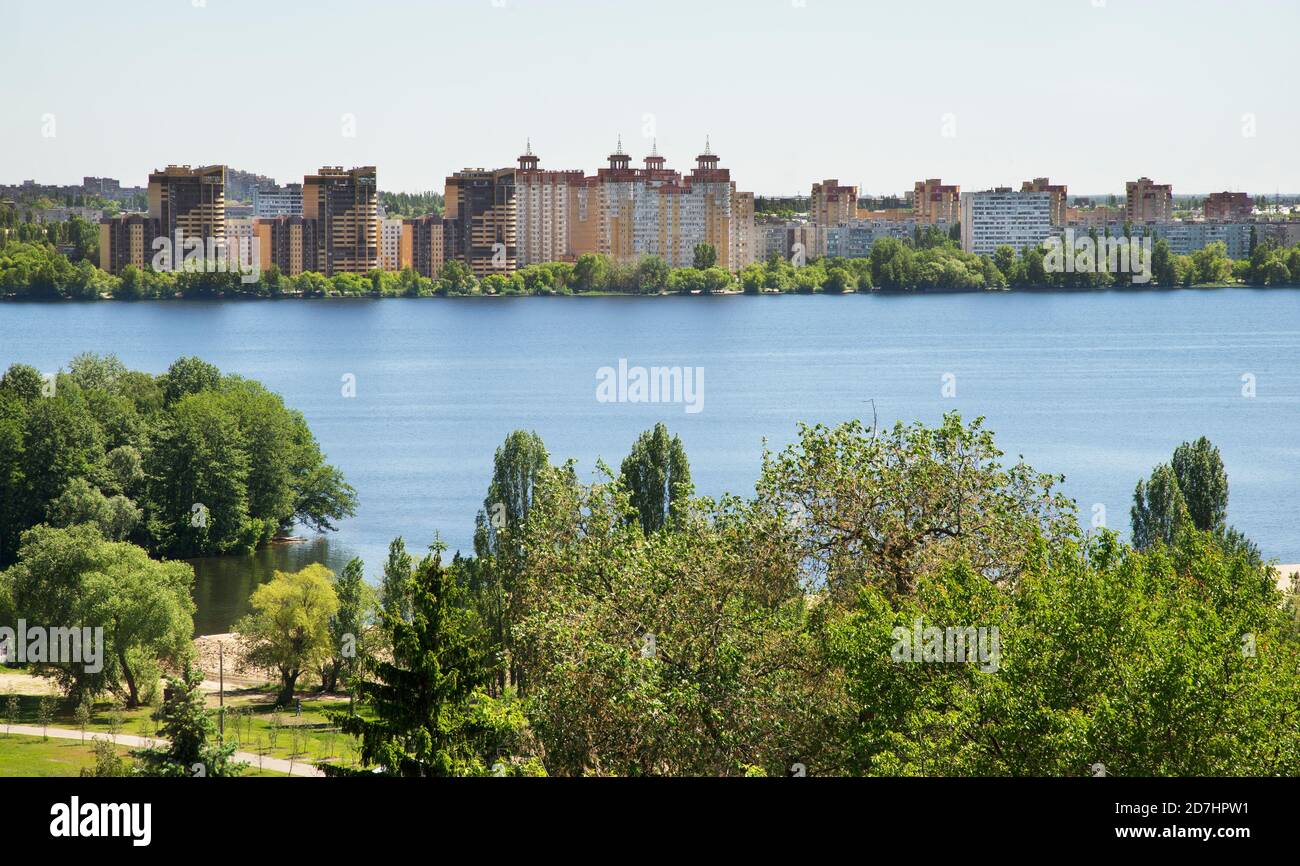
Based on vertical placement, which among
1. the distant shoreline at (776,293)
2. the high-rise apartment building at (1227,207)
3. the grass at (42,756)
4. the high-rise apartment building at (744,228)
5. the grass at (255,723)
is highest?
the high-rise apartment building at (1227,207)

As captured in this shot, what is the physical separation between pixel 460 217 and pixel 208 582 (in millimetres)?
92342

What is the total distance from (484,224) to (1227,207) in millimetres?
70904

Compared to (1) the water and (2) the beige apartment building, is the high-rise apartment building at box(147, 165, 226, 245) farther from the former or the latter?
(1) the water

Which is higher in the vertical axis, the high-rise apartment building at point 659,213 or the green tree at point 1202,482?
the high-rise apartment building at point 659,213

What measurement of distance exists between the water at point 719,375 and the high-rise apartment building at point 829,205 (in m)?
35.5

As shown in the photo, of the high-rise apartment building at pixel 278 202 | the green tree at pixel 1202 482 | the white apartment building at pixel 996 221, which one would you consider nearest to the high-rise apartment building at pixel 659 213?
the white apartment building at pixel 996 221

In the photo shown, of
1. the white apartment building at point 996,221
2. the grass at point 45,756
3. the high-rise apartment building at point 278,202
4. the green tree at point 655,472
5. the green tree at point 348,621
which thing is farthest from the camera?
the high-rise apartment building at point 278,202

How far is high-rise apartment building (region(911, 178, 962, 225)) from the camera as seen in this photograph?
5719 inches

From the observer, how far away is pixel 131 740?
55.9 feet

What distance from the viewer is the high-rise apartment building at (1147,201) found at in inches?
5408

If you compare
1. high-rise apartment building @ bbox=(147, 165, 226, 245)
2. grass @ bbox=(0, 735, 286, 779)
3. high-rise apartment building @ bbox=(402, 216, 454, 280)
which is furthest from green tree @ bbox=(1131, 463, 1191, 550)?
high-rise apartment building @ bbox=(402, 216, 454, 280)

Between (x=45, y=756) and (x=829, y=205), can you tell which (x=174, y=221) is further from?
(x=45, y=756)

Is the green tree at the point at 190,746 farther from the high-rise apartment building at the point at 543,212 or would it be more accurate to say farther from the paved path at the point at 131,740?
the high-rise apartment building at the point at 543,212
